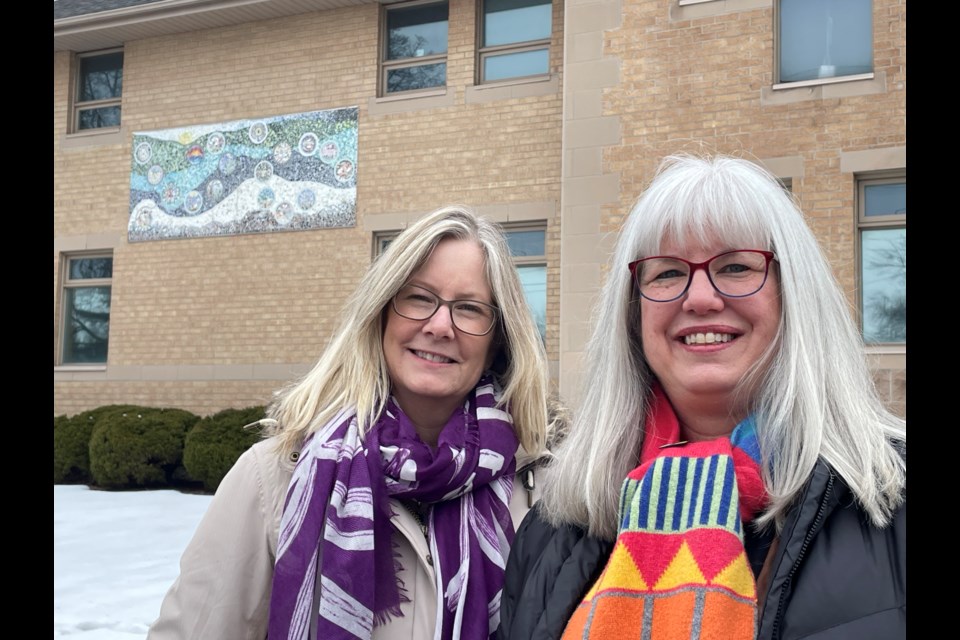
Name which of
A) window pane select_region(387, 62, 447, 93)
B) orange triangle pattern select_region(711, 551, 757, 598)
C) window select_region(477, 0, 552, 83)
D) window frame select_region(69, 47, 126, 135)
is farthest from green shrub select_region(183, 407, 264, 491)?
orange triangle pattern select_region(711, 551, 757, 598)

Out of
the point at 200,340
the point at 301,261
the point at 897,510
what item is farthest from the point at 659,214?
the point at 200,340

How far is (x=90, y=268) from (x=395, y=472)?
13314mm

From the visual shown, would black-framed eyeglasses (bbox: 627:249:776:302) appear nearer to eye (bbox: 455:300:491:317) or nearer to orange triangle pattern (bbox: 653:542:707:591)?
orange triangle pattern (bbox: 653:542:707:591)

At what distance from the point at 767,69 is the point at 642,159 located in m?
1.64

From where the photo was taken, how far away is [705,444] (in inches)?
75.7

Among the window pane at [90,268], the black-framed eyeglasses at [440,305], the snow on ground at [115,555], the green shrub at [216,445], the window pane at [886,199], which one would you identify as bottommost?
the snow on ground at [115,555]

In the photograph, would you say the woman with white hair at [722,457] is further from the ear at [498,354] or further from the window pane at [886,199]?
the window pane at [886,199]

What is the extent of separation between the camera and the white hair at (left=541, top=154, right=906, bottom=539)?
1735 mm

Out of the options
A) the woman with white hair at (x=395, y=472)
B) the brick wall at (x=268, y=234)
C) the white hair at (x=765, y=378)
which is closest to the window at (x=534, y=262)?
the brick wall at (x=268, y=234)

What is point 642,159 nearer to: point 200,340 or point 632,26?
point 632,26

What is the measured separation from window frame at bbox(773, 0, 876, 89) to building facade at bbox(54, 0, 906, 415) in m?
0.03

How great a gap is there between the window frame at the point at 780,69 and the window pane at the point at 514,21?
302 cm

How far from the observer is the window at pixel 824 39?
9.77 metres

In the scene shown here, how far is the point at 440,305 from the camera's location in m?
2.75
